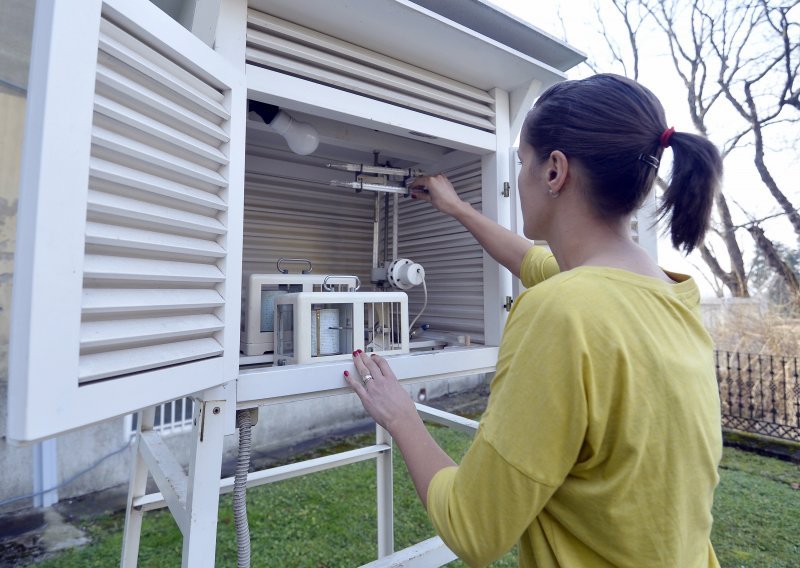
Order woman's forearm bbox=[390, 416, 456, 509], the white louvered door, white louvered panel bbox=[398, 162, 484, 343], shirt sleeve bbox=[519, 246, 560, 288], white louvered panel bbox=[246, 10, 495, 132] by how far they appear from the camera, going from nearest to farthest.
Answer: the white louvered door, woman's forearm bbox=[390, 416, 456, 509], white louvered panel bbox=[246, 10, 495, 132], shirt sleeve bbox=[519, 246, 560, 288], white louvered panel bbox=[398, 162, 484, 343]

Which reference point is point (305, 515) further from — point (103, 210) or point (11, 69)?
point (11, 69)

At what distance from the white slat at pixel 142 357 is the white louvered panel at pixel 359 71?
2.34 ft

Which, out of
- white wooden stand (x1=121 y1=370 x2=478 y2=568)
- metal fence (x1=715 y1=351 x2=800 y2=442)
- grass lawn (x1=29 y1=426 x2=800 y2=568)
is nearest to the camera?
white wooden stand (x1=121 y1=370 x2=478 y2=568)

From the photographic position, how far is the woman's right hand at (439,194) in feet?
4.80

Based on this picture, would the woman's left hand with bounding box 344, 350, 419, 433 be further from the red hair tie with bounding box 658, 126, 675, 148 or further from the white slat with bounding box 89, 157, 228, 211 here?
the red hair tie with bounding box 658, 126, 675, 148

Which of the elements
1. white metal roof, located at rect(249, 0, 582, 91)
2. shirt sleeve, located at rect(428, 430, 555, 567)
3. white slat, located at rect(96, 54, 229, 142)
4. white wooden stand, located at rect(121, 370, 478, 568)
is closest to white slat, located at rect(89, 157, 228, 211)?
white slat, located at rect(96, 54, 229, 142)

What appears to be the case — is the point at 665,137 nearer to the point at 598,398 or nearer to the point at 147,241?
the point at 598,398

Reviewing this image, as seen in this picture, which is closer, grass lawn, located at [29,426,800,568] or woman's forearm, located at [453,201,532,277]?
woman's forearm, located at [453,201,532,277]

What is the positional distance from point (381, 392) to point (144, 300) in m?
0.53

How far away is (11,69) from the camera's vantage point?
2676 mm

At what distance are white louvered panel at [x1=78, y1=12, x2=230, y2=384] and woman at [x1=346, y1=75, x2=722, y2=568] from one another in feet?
1.63

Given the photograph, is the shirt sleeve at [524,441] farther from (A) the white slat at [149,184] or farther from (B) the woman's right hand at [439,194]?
(B) the woman's right hand at [439,194]

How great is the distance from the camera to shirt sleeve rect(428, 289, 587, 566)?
57 cm

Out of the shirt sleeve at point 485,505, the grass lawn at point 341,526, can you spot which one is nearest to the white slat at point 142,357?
the shirt sleeve at point 485,505
